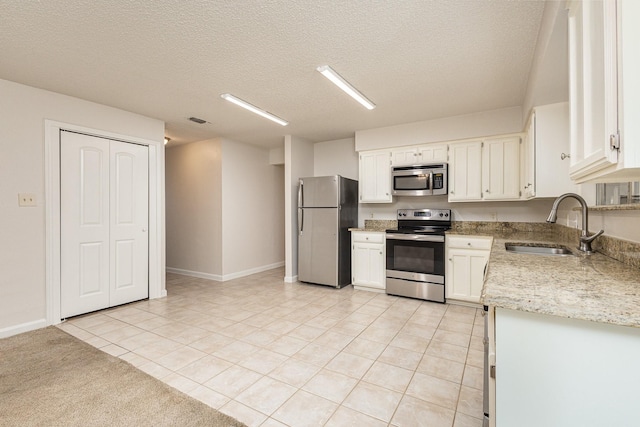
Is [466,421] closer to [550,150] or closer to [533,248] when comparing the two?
[533,248]

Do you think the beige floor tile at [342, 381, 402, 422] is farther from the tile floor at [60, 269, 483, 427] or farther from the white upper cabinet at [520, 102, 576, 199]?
the white upper cabinet at [520, 102, 576, 199]

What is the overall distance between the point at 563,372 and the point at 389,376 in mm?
1346

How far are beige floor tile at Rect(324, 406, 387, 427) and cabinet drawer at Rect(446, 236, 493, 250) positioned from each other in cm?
251

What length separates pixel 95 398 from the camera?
1.83 metres

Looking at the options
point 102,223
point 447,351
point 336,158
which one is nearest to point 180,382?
point 447,351

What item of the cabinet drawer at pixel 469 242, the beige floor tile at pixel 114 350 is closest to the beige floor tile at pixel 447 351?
the cabinet drawer at pixel 469 242

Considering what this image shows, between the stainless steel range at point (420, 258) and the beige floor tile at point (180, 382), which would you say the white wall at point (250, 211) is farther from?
the beige floor tile at point (180, 382)

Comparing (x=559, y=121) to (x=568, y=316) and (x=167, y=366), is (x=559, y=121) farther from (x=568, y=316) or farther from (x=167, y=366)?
(x=167, y=366)

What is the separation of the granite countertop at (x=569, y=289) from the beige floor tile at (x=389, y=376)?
1.05 metres

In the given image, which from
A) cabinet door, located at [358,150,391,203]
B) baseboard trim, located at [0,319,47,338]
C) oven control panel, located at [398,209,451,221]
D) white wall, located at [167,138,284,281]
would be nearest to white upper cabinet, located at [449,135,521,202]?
oven control panel, located at [398,209,451,221]

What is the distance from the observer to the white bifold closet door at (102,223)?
3.14 meters

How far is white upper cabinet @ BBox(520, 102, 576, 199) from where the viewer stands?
2566mm

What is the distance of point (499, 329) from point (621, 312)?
314 millimetres

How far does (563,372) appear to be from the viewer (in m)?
0.91
